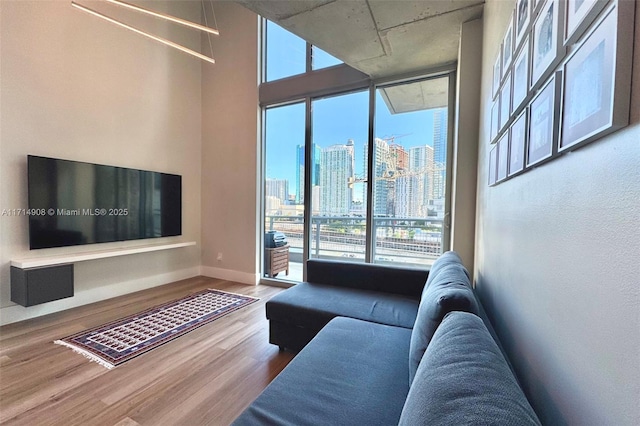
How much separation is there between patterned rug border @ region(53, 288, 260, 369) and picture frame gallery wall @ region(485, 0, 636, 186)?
2.79m

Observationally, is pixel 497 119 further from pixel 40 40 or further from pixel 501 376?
pixel 40 40

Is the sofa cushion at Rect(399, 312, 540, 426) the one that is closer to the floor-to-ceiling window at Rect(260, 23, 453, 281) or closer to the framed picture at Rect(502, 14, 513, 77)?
the framed picture at Rect(502, 14, 513, 77)

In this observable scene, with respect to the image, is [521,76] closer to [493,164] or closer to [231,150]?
[493,164]

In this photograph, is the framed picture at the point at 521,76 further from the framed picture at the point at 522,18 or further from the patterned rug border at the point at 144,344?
the patterned rug border at the point at 144,344

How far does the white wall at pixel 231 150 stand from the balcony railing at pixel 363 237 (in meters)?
0.47

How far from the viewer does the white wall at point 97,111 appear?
2.66 m

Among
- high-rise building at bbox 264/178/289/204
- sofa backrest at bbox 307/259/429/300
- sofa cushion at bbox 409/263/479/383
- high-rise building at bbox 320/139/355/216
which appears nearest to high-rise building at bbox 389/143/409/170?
high-rise building at bbox 320/139/355/216

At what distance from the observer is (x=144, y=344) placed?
2.30m

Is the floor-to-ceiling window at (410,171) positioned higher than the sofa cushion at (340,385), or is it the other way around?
the floor-to-ceiling window at (410,171)

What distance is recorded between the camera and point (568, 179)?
2.32ft

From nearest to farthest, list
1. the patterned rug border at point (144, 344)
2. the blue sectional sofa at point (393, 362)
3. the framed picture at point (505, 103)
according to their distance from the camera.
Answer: the blue sectional sofa at point (393, 362) → the framed picture at point (505, 103) → the patterned rug border at point (144, 344)

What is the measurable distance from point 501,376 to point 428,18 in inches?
103

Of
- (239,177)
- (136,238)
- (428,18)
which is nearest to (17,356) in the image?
(136,238)

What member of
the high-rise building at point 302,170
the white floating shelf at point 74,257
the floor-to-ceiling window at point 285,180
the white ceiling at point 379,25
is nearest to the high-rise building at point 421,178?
the white ceiling at point 379,25
